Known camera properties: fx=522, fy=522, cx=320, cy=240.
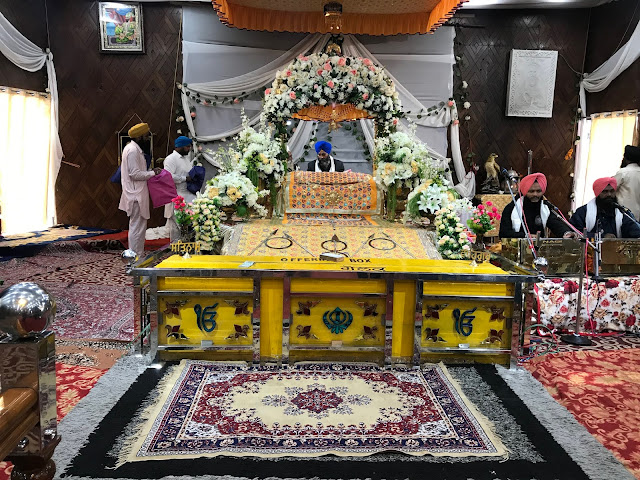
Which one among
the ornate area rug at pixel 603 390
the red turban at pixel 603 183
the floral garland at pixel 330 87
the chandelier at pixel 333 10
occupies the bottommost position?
the ornate area rug at pixel 603 390

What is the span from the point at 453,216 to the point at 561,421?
2299 millimetres

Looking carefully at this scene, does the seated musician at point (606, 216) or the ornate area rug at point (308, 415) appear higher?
the seated musician at point (606, 216)

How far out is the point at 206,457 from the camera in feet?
8.68

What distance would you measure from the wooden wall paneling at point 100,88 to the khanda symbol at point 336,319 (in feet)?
21.6

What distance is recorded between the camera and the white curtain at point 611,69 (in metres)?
7.98

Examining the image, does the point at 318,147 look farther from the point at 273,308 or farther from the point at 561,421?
the point at 561,421

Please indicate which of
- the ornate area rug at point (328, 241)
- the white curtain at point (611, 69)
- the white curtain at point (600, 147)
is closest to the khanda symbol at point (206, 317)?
the ornate area rug at point (328, 241)

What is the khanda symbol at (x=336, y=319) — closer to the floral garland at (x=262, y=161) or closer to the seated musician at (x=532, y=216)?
the seated musician at (x=532, y=216)

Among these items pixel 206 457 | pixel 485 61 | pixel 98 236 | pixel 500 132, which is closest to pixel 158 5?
pixel 98 236

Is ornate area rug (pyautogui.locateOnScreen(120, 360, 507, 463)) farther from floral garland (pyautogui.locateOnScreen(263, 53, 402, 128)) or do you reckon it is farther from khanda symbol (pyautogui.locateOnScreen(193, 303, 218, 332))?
floral garland (pyautogui.locateOnScreen(263, 53, 402, 128))

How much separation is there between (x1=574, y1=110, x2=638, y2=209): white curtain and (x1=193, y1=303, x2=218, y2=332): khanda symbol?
750 cm

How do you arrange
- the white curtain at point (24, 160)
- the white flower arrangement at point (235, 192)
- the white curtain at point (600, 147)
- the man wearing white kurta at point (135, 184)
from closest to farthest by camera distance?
the white flower arrangement at point (235, 192) < the man wearing white kurta at point (135, 184) < the white curtain at point (24, 160) < the white curtain at point (600, 147)

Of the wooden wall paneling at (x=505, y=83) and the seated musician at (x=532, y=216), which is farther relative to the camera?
the wooden wall paneling at (x=505, y=83)

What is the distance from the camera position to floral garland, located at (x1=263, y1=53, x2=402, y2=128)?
5867 mm
